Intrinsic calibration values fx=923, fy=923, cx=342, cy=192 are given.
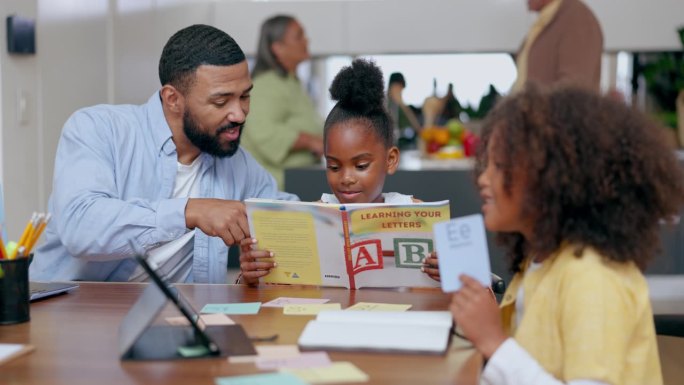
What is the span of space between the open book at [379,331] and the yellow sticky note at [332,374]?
8cm

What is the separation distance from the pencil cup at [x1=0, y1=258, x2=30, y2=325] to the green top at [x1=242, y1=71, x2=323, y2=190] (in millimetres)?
2472

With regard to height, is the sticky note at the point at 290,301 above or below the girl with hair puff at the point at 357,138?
below

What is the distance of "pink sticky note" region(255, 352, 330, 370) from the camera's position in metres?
1.23

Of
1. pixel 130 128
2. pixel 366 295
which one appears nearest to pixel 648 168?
pixel 366 295

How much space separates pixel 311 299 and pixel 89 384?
608 millimetres

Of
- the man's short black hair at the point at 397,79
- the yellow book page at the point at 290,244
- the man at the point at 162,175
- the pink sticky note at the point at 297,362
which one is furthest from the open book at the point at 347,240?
the man's short black hair at the point at 397,79

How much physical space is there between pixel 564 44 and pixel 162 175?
2.04m

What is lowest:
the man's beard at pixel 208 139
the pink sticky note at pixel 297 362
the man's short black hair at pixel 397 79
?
the pink sticky note at pixel 297 362

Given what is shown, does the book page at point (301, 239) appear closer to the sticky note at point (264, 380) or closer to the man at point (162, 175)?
the man at point (162, 175)

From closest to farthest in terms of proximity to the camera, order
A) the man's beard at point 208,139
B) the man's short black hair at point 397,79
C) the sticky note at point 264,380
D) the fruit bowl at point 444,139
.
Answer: the sticky note at point 264,380
the man's beard at point 208,139
the fruit bowl at point 444,139
the man's short black hair at point 397,79

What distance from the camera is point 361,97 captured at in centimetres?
233

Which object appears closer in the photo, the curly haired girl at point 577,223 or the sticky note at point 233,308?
the curly haired girl at point 577,223

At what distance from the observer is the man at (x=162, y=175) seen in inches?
75.9

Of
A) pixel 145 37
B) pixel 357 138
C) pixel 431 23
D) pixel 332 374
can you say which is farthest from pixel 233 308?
pixel 431 23
